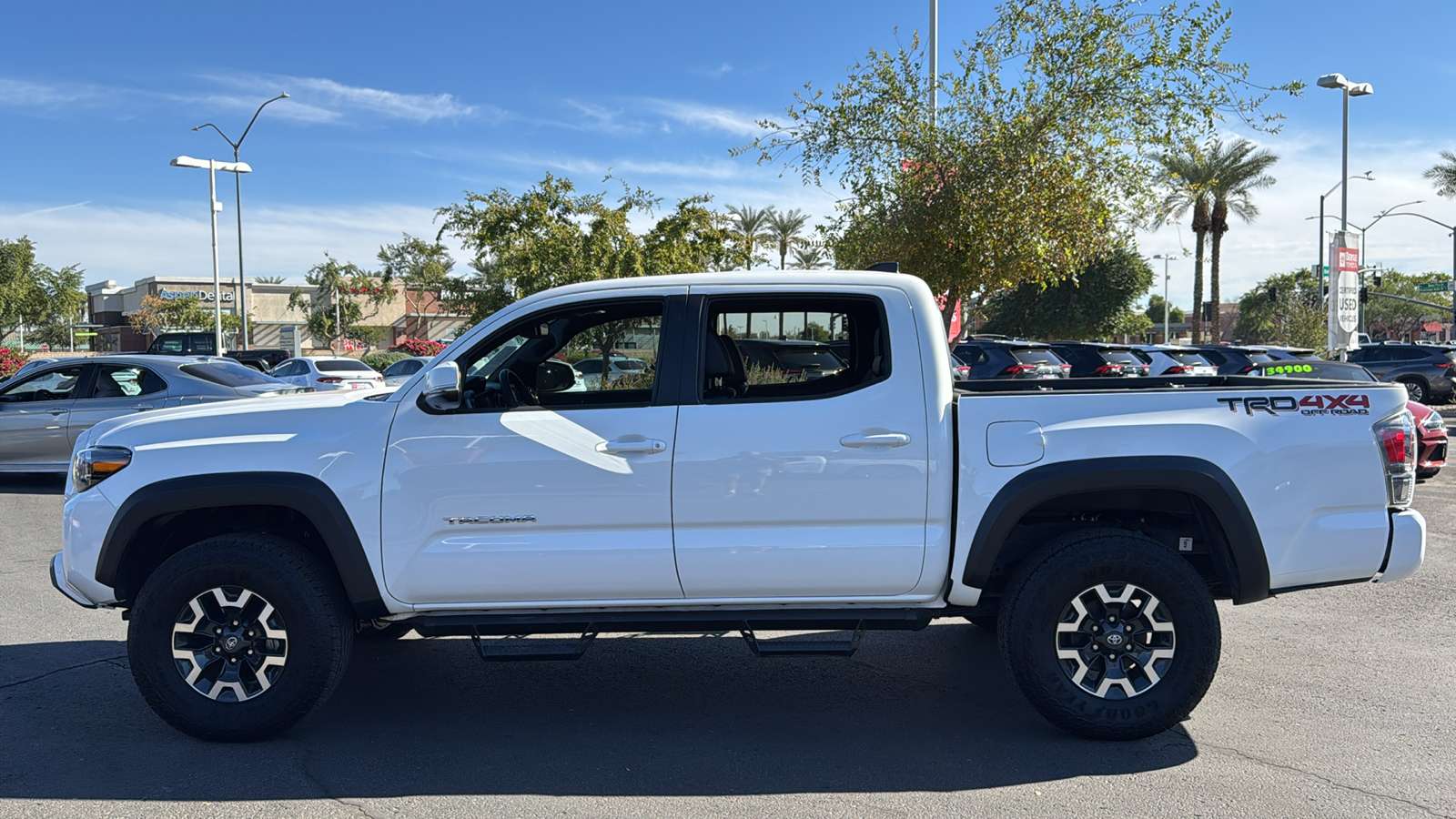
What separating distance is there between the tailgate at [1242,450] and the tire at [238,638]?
8.41 feet

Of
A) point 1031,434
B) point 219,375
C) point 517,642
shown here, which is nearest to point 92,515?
point 517,642

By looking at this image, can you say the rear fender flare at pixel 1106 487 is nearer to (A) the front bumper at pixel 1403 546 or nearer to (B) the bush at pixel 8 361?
(A) the front bumper at pixel 1403 546

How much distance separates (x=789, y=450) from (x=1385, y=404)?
2.34 metres

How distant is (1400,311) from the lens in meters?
93.8

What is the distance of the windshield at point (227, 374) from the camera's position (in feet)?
38.2

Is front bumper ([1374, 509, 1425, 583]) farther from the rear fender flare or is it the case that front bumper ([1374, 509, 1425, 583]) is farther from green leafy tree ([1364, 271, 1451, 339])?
green leafy tree ([1364, 271, 1451, 339])

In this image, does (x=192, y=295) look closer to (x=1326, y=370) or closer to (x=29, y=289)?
(x=29, y=289)

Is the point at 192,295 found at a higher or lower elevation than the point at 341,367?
higher

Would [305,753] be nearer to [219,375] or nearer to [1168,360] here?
[219,375]

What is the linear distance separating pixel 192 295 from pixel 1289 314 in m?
67.7

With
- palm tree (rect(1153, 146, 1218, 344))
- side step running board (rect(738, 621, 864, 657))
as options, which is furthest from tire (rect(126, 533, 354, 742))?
palm tree (rect(1153, 146, 1218, 344))

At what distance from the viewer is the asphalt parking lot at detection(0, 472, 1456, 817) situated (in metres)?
3.81

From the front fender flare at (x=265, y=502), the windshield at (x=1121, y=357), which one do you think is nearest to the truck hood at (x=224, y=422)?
the front fender flare at (x=265, y=502)

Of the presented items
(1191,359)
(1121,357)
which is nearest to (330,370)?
(1121,357)
